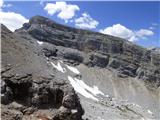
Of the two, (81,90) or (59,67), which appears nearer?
(81,90)

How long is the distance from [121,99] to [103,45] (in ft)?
153

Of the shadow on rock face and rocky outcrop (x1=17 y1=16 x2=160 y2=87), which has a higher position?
rocky outcrop (x1=17 y1=16 x2=160 y2=87)

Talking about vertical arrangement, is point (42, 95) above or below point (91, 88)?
above

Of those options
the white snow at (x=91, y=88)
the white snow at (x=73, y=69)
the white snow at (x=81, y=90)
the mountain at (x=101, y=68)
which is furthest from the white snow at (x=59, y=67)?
the white snow at (x=81, y=90)

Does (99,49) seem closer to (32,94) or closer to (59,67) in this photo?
(59,67)

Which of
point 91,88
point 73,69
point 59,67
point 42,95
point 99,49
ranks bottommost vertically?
point 91,88

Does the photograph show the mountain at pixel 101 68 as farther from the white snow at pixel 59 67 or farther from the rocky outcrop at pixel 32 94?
the rocky outcrop at pixel 32 94

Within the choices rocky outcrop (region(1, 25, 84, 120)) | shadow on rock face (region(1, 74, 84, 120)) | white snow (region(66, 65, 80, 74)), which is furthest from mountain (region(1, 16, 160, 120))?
shadow on rock face (region(1, 74, 84, 120))

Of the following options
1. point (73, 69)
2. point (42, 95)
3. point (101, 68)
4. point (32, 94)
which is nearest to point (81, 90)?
point (73, 69)

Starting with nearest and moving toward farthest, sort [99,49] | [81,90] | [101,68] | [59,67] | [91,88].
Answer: [81,90] < [91,88] < [59,67] < [101,68] < [99,49]

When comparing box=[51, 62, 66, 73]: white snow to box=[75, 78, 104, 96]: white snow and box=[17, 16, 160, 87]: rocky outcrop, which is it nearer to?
box=[75, 78, 104, 96]: white snow

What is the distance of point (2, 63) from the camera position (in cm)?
2556

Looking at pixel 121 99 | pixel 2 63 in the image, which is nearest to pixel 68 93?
pixel 2 63

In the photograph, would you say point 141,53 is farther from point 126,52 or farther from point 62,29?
point 62,29
